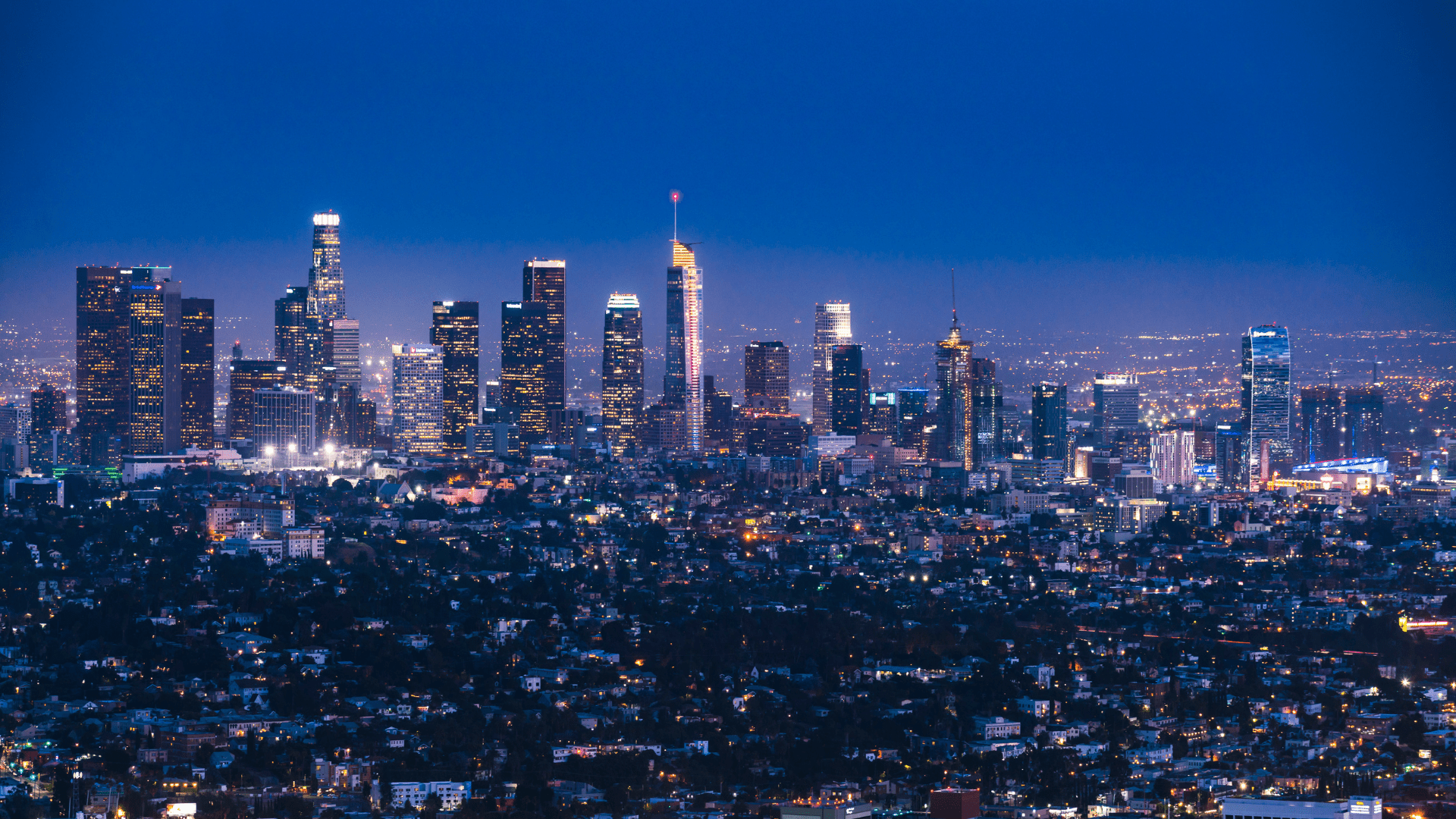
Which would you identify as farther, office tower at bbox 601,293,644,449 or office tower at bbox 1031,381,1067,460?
office tower at bbox 601,293,644,449

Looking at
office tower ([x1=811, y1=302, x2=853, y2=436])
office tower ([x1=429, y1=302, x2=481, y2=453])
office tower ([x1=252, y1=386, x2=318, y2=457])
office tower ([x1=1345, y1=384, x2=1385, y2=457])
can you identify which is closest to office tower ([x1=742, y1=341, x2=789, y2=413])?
office tower ([x1=811, y1=302, x2=853, y2=436])

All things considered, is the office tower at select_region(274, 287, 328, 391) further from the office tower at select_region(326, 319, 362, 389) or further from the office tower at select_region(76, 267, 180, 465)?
the office tower at select_region(76, 267, 180, 465)

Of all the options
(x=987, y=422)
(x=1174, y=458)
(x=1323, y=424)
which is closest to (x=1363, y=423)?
(x=1323, y=424)

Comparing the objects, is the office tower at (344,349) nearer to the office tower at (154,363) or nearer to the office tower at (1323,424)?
the office tower at (154,363)

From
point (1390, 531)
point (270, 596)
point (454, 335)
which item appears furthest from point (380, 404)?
point (270, 596)

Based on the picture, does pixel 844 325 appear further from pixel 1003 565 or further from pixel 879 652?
pixel 879 652

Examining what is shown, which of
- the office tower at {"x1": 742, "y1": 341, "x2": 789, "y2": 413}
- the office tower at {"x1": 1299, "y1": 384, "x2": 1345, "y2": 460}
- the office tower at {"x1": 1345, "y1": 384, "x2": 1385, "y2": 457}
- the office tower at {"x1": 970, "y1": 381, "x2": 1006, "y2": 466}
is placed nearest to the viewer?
the office tower at {"x1": 1345, "y1": 384, "x2": 1385, "y2": 457}
